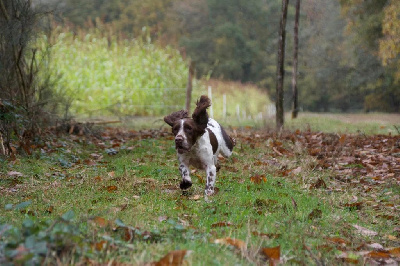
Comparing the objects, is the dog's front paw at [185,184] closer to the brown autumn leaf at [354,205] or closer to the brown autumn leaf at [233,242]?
the brown autumn leaf at [354,205]

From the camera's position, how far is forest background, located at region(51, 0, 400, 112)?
42.6m

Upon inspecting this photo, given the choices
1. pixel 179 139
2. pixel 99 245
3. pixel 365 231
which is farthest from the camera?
pixel 179 139

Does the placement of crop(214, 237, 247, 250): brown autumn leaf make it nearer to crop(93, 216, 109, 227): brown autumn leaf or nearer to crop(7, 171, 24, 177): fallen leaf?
crop(93, 216, 109, 227): brown autumn leaf

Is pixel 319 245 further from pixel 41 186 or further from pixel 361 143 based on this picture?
pixel 361 143

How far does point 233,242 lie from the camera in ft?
13.0

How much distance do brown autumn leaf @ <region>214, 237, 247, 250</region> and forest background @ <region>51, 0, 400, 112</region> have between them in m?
36.9

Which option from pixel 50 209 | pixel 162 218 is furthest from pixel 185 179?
pixel 50 209

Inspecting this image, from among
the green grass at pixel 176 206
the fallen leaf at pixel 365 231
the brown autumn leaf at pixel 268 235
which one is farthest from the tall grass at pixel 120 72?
the brown autumn leaf at pixel 268 235

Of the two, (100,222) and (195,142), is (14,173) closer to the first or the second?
(195,142)

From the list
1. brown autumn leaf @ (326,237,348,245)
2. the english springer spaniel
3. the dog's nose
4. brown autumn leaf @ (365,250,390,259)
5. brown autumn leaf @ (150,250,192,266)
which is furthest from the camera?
the english springer spaniel

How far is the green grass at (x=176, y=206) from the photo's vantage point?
3824 mm

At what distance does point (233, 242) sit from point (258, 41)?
45.3 meters

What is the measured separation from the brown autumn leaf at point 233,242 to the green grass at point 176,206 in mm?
54

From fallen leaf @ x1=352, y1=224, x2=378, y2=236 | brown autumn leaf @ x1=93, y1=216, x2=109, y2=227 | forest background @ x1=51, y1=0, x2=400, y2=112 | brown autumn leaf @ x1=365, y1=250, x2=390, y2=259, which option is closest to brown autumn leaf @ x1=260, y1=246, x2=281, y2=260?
brown autumn leaf @ x1=365, y1=250, x2=390, y2=259
